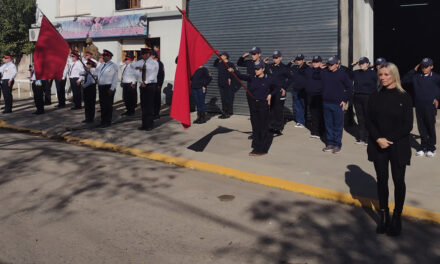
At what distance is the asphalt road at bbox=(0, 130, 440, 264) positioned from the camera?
4395mm

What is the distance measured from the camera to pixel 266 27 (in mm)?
13430

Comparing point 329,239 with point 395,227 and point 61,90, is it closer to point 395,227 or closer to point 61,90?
point 395,227

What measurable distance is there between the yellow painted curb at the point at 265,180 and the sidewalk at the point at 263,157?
0.17 m

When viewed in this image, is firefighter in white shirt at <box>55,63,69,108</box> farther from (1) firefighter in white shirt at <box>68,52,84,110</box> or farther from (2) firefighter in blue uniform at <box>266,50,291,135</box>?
(2) firefighter in blue uniform at <box>266,50,291,135</box>

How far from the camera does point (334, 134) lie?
29.3 feet

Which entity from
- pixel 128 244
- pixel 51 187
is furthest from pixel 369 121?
pixel 51 187

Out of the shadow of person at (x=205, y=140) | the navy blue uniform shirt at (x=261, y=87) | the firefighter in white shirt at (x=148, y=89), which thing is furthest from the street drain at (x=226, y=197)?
the firefighter in white shirt at (x=148, y=89)

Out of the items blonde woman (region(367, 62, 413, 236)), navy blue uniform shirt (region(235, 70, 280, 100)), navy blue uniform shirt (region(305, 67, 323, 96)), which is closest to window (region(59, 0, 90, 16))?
navy blue uniform shirt (region(305, 67, 323, 96))

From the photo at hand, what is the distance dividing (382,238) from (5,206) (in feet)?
14.0

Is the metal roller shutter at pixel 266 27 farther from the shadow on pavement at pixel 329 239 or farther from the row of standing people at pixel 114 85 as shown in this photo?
the shadow on pavement at pixel 329 239

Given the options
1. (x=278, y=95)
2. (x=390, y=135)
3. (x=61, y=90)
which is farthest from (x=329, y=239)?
(x=61, y=90)

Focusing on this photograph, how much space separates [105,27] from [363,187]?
13790mm

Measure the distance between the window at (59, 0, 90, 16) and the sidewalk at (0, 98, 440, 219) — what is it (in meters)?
6.41

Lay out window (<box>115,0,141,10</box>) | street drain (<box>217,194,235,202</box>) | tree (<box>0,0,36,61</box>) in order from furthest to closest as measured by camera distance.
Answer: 1. tree (<box>0,0,36,61</box>)
2. window (<box>115,0,141,10</box>)
3. street drain (<box>217,194,235,202</box>)
